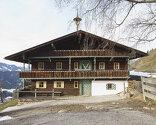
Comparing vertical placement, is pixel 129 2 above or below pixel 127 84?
above

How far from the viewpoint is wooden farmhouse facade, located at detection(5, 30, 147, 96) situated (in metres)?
17.5

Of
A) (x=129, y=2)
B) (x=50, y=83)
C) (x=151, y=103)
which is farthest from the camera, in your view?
(x=50, y=83)

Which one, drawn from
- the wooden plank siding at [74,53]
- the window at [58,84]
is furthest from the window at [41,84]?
the wooden plank siding at [74,53]

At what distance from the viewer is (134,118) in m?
6.32

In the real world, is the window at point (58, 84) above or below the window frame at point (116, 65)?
below

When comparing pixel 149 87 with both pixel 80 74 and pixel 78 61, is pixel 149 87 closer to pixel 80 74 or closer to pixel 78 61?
pixel 80 74

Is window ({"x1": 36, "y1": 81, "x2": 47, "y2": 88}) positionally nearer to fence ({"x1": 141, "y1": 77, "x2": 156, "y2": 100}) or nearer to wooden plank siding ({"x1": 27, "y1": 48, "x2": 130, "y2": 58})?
wooden plank siding ({"x1": 27, "y1": 48, "x2": 130, "y2": 58})

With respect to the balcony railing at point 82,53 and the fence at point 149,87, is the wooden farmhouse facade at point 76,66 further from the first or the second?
the fence at point 149,87

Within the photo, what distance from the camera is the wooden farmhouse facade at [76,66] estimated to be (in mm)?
17531

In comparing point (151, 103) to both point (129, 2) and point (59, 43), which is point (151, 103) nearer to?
point (129, 2)

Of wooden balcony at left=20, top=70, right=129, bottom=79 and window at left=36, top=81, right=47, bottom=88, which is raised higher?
wooden balcony at left=20, top=70, right=129, bottom=79

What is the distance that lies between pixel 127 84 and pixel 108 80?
2842 mm

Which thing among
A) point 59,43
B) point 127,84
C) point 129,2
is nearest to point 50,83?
point 59,43

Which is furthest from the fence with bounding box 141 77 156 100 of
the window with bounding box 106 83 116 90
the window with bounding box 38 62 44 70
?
the window with bounding box 38 62 44 70
